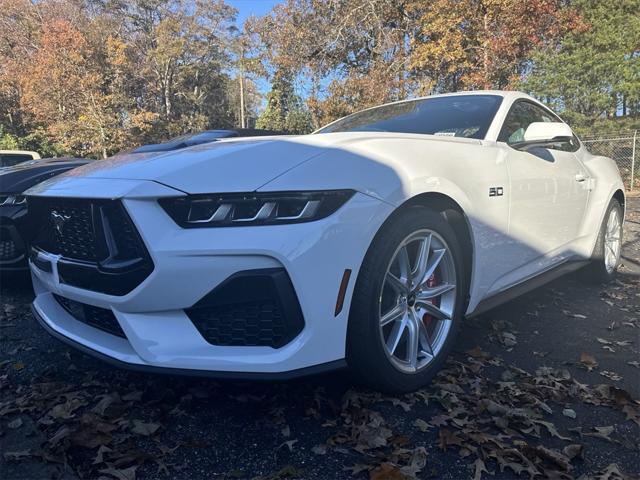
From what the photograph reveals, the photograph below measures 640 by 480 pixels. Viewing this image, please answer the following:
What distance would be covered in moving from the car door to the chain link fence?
1295cm

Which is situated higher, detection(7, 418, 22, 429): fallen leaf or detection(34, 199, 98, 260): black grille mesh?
detection(34, 199, 98, 260): black grille mesh

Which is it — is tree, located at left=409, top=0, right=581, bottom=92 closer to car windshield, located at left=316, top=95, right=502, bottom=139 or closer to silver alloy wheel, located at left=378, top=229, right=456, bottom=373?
car windshield, located at left=316, top=95, right=502, bottom=139

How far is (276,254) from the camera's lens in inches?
70.0

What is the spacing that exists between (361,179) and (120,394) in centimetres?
154

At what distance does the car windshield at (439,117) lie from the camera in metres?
3.11

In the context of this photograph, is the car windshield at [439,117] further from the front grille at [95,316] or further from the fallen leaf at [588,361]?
the front grille at [95,316]

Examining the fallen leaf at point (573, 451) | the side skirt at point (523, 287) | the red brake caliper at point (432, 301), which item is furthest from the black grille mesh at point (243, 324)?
the side skirt at point (523, 287)

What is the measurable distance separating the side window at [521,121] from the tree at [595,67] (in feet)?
44.7

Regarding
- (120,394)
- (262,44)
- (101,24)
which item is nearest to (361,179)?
(120,394)

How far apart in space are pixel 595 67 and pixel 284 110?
16486 mm

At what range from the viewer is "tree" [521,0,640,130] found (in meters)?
15.7

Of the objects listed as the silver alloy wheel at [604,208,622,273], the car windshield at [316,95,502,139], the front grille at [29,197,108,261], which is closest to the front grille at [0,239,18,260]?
the front grille at [29,197,108,261]

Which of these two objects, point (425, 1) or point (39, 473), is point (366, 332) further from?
point (425, 1)

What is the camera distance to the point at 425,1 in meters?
16.8
